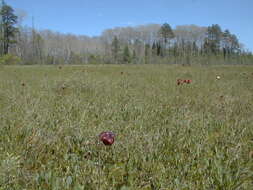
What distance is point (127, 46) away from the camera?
76.2 meters

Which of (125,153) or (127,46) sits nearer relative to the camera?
(125,153)

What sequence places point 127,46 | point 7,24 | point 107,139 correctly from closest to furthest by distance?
point 107,139, point 7,24, point 127,46

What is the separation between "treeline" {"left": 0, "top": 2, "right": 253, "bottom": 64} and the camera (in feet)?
206

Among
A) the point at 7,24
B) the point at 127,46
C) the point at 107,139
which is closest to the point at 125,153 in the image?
the point at 107,139

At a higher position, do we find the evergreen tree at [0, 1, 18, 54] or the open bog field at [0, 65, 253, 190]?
the evergreen tree at [0, 1, 18, 54]

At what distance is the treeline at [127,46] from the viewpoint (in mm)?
62756

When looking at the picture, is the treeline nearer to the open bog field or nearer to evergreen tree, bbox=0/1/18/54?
evergreen tree, bbox=0/1/18/54

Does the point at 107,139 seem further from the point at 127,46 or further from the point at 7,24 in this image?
the point at 127,46

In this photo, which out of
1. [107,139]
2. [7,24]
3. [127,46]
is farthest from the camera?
[127,46]

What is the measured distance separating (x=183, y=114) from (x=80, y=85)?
11.2 feet

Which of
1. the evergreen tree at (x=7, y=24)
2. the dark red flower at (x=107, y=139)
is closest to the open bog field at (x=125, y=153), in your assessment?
the dark red flower at (x=107, y=139)

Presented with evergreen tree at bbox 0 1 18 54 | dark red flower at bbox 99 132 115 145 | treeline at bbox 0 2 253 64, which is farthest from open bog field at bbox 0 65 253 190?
evergreen tree at bbox 0 1 18 54

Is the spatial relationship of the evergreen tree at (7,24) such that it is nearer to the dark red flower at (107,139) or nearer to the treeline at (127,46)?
the treeline at (127,46)

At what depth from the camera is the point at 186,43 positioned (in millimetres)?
91125
